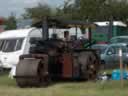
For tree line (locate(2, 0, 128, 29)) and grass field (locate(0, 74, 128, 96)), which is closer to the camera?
grass field (locate(0, 74, 128, 96))

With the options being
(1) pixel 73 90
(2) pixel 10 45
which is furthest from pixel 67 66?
(2) pixel 10 45

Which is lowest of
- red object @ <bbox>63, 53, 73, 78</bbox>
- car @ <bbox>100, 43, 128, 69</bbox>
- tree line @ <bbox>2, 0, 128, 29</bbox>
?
car @ <bbox>100, 43, 128, 69</bbox>

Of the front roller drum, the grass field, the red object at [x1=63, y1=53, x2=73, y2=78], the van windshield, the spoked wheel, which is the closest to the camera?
the grass field

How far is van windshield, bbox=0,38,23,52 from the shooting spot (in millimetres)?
25933

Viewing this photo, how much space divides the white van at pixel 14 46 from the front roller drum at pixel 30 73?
24.5 ft

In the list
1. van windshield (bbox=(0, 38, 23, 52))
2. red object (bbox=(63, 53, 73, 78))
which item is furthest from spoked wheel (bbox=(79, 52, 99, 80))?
van windshield (bbox=(0, 38, 23, 52))

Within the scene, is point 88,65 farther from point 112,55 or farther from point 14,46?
point 112,55

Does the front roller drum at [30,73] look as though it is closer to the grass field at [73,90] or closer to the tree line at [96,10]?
the grass field at [73,90]

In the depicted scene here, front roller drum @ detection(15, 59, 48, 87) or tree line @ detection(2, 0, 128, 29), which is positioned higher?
tree line @ detection(2, 0, 128, 29)

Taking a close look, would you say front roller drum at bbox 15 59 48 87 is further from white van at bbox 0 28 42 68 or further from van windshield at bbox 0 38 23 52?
van windshield at bbox 0 38 23 52

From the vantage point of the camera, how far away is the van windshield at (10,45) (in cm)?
2593

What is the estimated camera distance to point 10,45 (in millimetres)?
26531

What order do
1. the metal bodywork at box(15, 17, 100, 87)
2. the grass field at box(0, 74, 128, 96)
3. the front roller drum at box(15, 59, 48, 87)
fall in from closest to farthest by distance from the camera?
1. the grass field at box(0, 74, 128, 96)
2. the front roller drum at box(15, 59, 48, 87)
3. the metal bodywork at box(15, 17, 100, 87)

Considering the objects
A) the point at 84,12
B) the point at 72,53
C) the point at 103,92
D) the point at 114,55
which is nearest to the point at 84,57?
the point at 72,53
